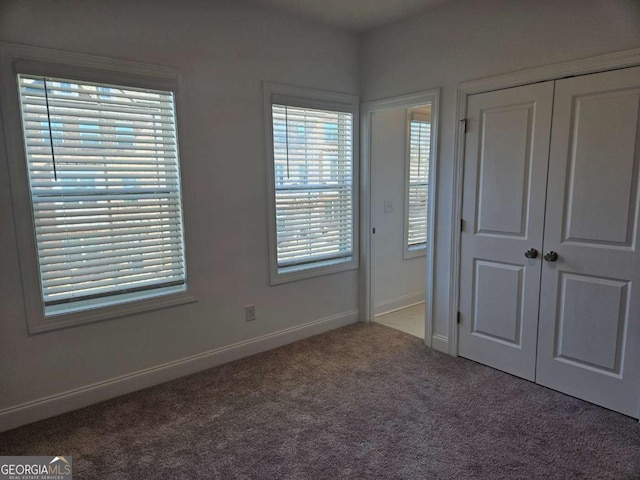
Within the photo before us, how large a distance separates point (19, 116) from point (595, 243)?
342cm

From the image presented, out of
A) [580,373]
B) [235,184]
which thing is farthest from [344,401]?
[235,184]

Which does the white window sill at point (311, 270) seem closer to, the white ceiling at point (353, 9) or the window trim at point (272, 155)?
the window trim at point (272, 155)

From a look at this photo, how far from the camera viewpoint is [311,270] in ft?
12.0

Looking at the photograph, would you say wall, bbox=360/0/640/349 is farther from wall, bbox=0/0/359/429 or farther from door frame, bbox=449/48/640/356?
wall, bbox=0/0/359/429

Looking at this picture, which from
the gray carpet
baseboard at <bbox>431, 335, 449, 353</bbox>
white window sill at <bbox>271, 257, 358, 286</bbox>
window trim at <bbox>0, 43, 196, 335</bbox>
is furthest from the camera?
white window sill at <bbox>271, 257, 358, 286</bbox>

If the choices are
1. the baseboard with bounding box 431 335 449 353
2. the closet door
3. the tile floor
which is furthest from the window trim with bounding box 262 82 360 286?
the closet door

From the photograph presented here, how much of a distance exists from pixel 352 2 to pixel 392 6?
12.6 inches

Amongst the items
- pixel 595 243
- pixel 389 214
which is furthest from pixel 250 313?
pixel 595 243

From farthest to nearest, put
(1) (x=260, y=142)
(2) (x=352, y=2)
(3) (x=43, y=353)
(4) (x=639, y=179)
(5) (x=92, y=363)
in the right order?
(1) (x=260, y=142)
(2) (x=352, y=2)
(5) (x=92, y=363)
(3) (x=43, y=353)
(4) (x=639, y=179)

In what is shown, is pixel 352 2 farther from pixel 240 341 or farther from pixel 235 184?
pixel 240 341

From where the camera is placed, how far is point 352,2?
2990 mm

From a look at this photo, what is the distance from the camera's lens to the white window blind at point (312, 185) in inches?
133

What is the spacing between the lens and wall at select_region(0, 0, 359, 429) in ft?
7.73

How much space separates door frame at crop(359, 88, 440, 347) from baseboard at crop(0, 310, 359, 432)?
45 centimetres
